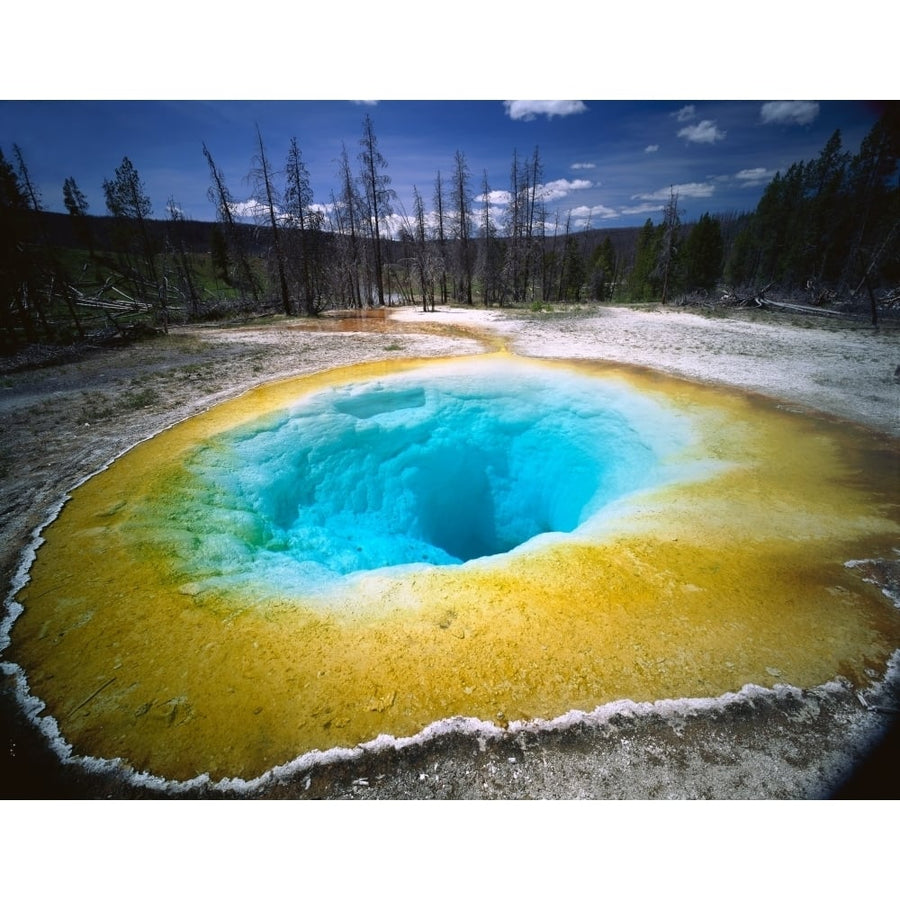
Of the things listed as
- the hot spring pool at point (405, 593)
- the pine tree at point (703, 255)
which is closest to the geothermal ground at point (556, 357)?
the hot spring pool at point (405, 593)

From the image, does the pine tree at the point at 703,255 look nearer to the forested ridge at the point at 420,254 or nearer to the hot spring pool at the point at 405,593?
the forested ridge at the point at 420,254

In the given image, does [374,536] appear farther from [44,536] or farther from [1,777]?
[1,777]

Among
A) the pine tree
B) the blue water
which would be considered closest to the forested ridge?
the pine tree

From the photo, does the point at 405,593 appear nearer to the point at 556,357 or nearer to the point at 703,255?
the point at 556,357

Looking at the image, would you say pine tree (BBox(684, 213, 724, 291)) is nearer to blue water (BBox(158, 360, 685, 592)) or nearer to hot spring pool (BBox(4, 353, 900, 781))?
blue water (BBox(158, 360, 685, 592))

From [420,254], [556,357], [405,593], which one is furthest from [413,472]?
[420,254]
